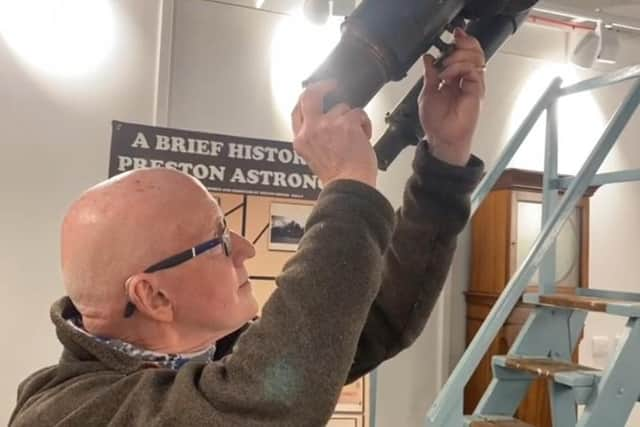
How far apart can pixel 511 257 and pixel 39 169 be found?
6.95 feet

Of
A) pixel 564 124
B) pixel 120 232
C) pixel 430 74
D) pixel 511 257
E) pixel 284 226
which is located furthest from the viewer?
pixel 564 124

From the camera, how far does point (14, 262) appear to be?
8.68 feet

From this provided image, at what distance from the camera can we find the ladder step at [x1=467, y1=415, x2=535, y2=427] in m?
1.70

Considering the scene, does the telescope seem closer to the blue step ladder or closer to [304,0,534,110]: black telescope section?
[304,0,534,110]: black telescope section

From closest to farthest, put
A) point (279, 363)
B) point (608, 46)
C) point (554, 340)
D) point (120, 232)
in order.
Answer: point (279, 363), point (120, 232), point (554, 340), point (608, 46)

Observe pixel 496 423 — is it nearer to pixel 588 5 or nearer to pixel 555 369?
pixel 555 369

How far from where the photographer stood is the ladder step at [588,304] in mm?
1585

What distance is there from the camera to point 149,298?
650 millimetres

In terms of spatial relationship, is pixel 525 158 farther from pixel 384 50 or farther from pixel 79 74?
pixel 384 50

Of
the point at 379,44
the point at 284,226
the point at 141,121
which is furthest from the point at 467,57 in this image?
the point at 141,121

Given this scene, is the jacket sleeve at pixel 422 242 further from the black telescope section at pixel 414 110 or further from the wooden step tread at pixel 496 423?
the wooden step tread at pixel 496 423

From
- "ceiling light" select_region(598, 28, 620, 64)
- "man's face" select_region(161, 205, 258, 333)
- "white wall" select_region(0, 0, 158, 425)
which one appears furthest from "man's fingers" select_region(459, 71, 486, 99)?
"ceiling light" select_region(598, 28, 620, 64)

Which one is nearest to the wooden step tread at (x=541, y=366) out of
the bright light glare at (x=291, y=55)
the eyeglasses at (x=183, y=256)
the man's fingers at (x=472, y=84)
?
the man's fingers at (x=472, y=84)

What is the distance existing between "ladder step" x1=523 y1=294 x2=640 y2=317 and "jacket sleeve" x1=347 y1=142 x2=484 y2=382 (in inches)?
39.9
